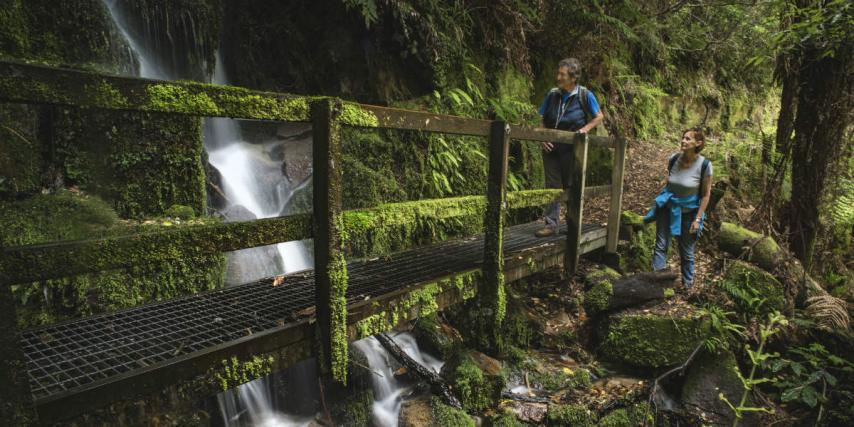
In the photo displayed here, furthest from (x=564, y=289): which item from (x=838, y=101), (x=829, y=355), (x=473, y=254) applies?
(x=838, y=101)

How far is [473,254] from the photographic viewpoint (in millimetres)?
4945

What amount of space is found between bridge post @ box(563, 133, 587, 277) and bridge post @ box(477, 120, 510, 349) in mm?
1534

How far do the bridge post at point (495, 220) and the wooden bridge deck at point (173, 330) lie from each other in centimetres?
22

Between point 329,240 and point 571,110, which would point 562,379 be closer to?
point 571,110

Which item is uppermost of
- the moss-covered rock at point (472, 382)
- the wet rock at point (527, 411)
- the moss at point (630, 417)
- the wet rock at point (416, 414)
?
the moss-covered rock at point (472, 382)

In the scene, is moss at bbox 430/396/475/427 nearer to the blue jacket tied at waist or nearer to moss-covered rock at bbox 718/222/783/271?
the blue jacket tied at waist

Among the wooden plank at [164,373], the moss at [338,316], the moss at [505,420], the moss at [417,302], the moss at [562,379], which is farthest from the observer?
the moss at [562,379]

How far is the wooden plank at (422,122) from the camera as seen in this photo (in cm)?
292

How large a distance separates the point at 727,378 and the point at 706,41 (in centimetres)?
1229

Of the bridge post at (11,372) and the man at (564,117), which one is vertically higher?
the man at (564,117)

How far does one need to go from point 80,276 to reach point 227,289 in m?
1.16

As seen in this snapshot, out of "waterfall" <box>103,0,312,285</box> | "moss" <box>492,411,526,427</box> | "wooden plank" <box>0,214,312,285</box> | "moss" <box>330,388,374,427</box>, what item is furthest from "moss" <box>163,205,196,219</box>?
"moss" <box>492,411,526,427</box>

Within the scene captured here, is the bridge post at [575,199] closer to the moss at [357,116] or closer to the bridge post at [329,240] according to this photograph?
the moss at [357,116]

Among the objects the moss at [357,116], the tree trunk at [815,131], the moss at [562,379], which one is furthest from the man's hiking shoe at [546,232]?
the tree trunk at [815,131]
